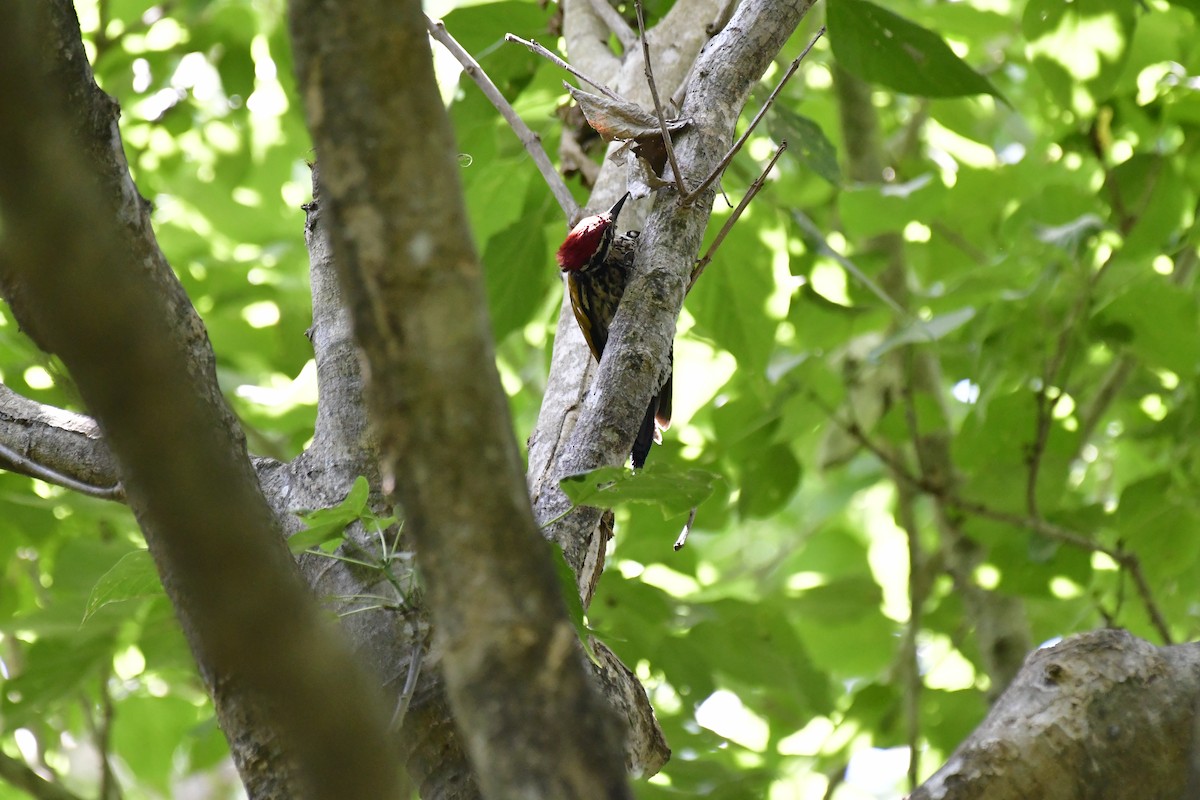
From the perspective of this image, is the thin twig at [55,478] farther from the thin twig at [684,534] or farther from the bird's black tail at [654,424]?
the bird's black tail at [654,424]

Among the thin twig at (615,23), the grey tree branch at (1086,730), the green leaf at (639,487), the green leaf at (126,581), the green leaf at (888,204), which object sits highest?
the thin twig at (615,23)

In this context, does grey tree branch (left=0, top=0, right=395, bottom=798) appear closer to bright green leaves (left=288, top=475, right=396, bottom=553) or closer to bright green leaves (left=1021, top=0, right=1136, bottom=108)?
bright green leaves (left=288, top=475, right=396, bottom=553)

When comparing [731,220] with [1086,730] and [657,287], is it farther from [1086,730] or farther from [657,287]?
[1086,730]

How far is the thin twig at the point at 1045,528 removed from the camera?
2854 mm

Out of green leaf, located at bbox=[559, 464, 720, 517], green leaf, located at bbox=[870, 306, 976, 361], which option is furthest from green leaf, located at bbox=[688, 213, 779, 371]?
green leaf, located at bbox=[559, 464, 720, 517]

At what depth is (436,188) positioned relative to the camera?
82 cm

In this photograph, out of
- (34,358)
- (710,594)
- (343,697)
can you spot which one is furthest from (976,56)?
(343,697)

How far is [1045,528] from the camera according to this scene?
3000 millimetres

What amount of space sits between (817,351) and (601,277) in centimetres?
77

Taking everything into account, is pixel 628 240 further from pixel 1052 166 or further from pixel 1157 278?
pixel 1052 166

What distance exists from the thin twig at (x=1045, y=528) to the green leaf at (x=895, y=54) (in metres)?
1.09

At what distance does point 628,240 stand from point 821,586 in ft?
5.72

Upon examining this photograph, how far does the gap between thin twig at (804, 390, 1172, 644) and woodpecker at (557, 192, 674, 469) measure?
0.65 meters

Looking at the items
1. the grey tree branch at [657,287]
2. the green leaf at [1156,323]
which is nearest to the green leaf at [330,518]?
the grey tree branch at [657,287]
